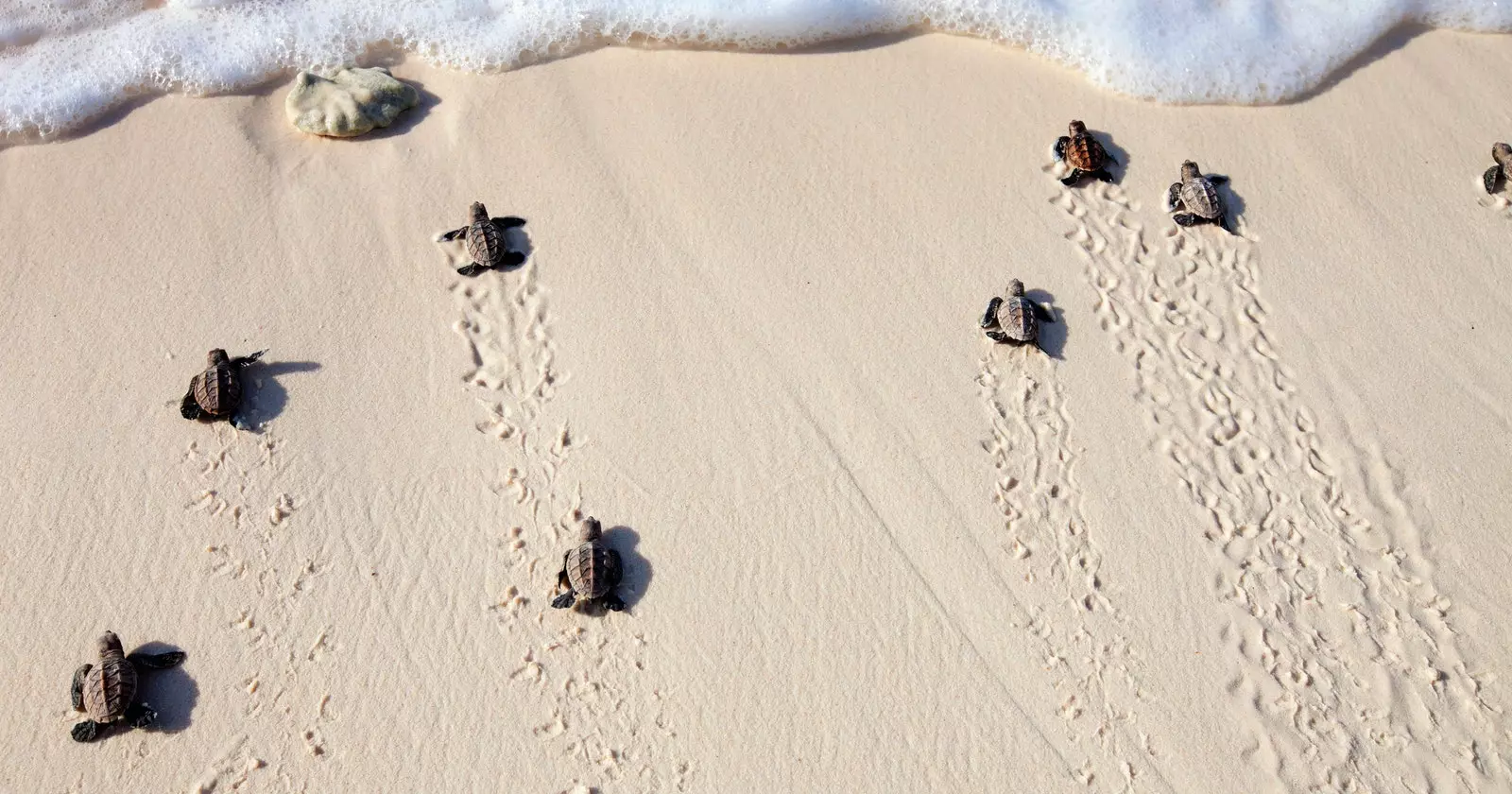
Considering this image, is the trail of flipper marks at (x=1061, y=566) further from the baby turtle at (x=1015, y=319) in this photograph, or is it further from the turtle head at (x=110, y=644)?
the turtle head at (x=110, y=644)

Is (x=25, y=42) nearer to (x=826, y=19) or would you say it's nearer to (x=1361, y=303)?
Answer: (x=826, y=19)

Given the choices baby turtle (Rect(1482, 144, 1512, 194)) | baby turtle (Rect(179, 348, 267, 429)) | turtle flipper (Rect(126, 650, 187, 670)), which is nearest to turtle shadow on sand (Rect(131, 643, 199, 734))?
turtle flipper (Rect(126, 650, 187, 670))

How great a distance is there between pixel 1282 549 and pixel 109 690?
13.1ft

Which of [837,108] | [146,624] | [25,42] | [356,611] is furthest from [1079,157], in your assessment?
[25,42]

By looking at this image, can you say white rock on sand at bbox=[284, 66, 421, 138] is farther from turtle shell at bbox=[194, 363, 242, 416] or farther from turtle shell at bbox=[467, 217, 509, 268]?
turtle shell at bbox=[194, 363, 242, 416]

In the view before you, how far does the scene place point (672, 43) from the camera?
502 centimetres

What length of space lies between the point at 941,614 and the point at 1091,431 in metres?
0.98

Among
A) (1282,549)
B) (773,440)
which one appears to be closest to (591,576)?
(773,440)

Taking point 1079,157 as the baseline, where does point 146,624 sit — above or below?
below

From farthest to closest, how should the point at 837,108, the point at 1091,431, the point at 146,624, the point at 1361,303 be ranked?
the point at 837,108, the point at 1361,303, the point at 1091,431, the point at 146,624

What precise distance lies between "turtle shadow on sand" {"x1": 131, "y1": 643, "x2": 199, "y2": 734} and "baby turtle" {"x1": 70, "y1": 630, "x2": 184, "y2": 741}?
0.03 meters

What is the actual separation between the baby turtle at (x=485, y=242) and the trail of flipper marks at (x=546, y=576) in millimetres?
53

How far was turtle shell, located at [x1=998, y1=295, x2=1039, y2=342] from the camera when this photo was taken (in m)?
4.04

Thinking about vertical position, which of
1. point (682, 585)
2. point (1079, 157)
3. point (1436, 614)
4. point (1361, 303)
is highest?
point (1079, 157)
